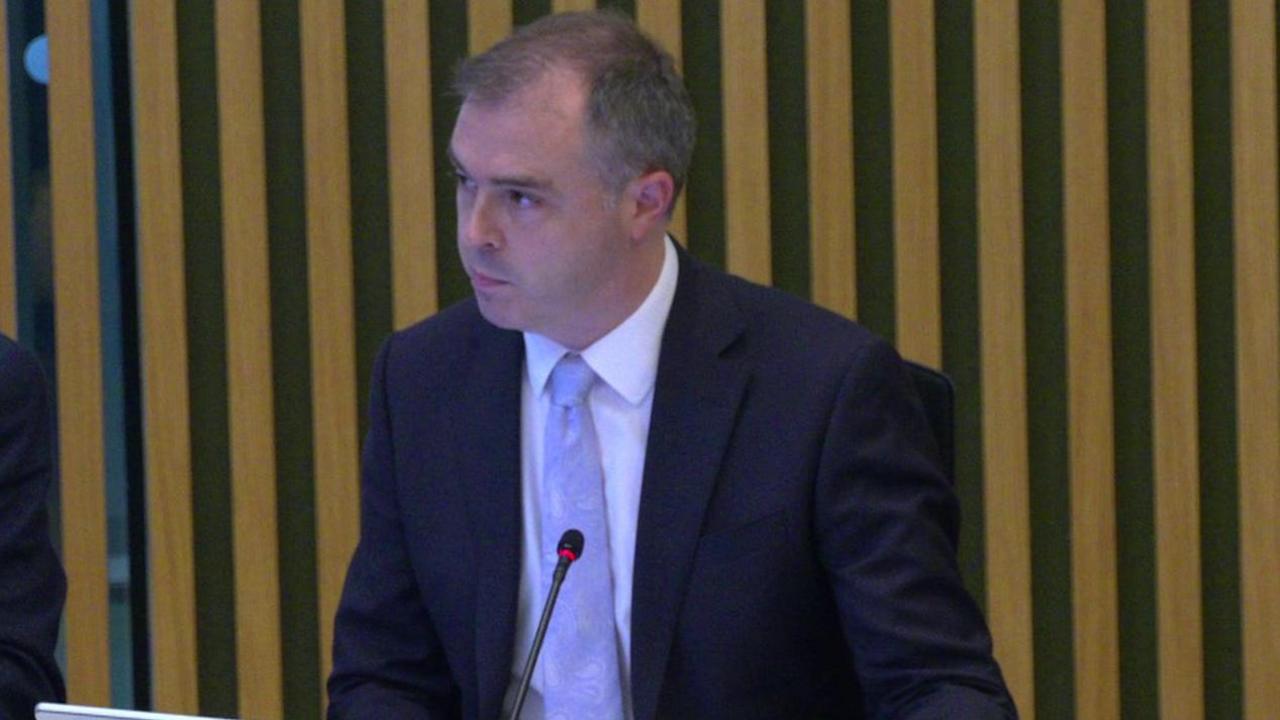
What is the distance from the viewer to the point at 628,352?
2.32 meters

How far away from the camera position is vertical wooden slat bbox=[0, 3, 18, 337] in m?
3.59

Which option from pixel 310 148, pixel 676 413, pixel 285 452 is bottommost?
pixel 285 452

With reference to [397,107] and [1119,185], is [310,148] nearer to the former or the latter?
[397,107]

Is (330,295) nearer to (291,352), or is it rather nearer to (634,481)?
(291,352)

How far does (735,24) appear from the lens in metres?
3.56

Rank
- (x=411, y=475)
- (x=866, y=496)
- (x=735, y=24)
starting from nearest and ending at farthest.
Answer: (x=866, y=496)
(x=411, y=475)
(x=735, y=24)

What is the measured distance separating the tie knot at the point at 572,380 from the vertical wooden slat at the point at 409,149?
129 cm

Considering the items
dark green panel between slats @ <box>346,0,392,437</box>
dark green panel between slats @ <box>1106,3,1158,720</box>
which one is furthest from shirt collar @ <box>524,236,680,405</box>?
dark green panel between slats @ <box>1106,3,1158,720</box>

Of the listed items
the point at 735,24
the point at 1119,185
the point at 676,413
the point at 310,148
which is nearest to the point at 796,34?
the point at 735,24

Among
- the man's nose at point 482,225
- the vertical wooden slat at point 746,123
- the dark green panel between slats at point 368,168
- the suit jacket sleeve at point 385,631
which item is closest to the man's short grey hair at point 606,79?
the man's nose at point 482,225

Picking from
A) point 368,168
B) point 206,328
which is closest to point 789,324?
point 368,168

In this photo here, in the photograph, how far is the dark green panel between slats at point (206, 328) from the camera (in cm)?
362

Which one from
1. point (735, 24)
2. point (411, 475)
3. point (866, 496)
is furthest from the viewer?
point (735, 24)

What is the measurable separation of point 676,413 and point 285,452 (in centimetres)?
152
